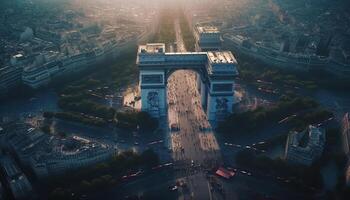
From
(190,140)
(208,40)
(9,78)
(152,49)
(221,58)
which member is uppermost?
(208,40)

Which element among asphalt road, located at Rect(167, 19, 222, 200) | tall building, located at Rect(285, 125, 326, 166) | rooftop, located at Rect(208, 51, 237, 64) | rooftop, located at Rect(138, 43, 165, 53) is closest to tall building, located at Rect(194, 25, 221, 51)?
rooftop, located at Rect(208, 51, 237, 64)

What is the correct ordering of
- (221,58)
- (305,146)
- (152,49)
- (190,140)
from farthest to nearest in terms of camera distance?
(152,49)
(221,58)
(190,140)
(305,146)

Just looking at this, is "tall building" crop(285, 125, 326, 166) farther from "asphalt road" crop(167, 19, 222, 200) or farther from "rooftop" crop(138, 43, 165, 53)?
"rooftop" crop(138, 43, 165, 53)

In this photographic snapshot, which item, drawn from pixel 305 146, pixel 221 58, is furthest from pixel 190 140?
pixel 305 146

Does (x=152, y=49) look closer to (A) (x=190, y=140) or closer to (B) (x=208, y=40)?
(B) (x=208, y=40)

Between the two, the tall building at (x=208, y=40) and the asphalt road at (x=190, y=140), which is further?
the tall building at (x=208, y=40)

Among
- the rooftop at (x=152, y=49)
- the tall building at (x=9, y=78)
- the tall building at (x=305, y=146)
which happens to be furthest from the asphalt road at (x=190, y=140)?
the tall building at (x=9, y=78)

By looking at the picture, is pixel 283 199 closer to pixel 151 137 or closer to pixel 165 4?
pixel 151 137

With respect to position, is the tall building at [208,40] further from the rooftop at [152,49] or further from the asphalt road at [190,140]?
the rooftop at [152,49]

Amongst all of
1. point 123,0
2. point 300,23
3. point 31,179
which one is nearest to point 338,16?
point 300,23
